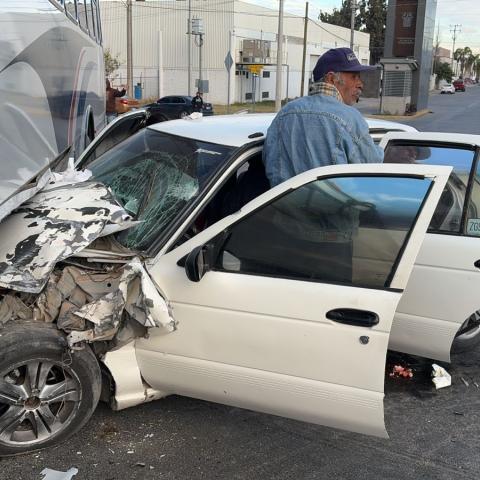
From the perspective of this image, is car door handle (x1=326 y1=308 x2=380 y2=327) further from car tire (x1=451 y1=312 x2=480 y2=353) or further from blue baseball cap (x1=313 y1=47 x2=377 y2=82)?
car tire (x1=451 y1=312 x2=480 y2=353)

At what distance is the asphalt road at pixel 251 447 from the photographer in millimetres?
2990

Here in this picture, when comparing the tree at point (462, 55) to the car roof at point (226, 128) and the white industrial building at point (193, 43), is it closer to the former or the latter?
the white industrial building at point (193, 43)

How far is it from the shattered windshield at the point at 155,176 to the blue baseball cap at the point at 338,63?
771 mm

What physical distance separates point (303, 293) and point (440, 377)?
177cm

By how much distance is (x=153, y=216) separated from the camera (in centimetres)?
327

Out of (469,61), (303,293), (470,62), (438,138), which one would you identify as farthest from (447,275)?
(470,62)

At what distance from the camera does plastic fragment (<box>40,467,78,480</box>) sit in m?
2.87

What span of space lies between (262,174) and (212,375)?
4.20 feet

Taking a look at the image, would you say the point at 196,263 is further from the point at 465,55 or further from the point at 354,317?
the point at 465,55

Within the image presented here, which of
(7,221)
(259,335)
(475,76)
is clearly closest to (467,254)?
(259,335)

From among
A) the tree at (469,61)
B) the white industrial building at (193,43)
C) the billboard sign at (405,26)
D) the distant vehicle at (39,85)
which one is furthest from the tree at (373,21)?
the distant vehicle at (39,85)

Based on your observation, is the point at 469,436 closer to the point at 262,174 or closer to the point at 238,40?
the point at 262,174

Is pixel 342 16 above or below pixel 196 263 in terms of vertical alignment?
above

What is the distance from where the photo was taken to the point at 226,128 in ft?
12.3
